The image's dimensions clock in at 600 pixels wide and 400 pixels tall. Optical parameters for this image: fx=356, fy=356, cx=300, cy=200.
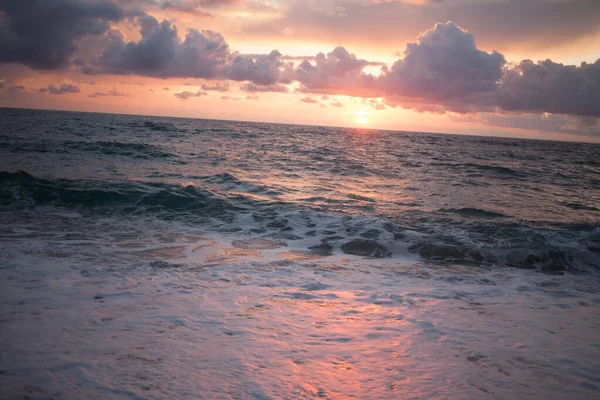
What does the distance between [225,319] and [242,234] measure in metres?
4.66

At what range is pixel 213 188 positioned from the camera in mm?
13570

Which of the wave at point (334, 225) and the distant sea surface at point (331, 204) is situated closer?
the wave at point (334, 225)

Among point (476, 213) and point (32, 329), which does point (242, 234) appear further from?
point (476, 213)

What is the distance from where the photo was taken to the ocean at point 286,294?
10.7 feet

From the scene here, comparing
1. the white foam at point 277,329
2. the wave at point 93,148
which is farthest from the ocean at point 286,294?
the wave at point 93,148

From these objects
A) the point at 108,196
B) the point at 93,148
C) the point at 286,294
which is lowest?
the point at 286,294

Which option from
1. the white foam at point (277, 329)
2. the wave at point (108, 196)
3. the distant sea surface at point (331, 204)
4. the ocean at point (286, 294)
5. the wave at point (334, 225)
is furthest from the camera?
the wave at point (108, 196)

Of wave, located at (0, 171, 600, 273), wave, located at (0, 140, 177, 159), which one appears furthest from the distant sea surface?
wave, located at (0, 140, 177, 159)

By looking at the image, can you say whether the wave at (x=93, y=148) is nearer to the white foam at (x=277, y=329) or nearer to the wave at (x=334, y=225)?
the wave at (x=334, y=225)

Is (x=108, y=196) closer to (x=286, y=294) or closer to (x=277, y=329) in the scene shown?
(x=286, y=294)

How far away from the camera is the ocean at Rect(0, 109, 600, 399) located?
10.7 feet

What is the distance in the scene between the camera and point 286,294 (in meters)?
5.23

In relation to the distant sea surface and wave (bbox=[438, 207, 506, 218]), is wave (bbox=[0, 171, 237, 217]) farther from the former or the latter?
wave (bbox=[438, 207, 506, 218])

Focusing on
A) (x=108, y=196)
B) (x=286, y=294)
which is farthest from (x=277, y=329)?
(x=108, y=196)
